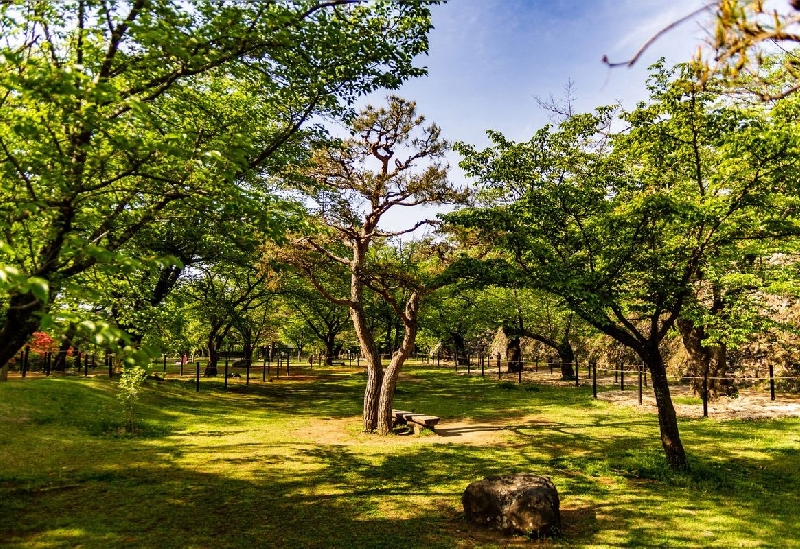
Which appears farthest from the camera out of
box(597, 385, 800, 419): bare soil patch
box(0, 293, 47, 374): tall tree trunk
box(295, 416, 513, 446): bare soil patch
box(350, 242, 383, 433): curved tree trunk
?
box(597, 385, 800, 419): bare soil patch

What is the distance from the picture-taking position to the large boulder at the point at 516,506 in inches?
292

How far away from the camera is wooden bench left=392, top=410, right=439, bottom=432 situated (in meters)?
16.0

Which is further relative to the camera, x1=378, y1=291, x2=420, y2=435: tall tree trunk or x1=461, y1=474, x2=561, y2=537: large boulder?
x1=378, y1=291, x2=420, y2=435: tall tree trunk

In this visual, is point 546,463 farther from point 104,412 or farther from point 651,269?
point 104,412

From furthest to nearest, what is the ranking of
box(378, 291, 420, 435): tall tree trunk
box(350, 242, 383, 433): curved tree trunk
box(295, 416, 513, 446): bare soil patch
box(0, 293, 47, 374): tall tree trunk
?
box(350, 242, 383, 433): curved tree trunk, box(378, 291, 420, 435): tall tree trunk, box(295, 416, 513, 446): bare soil patch, box(0, 293, 47, 374): tall tree trunk

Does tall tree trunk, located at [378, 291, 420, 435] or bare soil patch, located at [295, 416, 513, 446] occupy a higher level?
tall tree trunk, located at [378, 291, 420, 435]

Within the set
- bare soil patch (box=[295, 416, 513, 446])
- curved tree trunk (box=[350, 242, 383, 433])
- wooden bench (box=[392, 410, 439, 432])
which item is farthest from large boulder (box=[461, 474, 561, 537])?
curved tree trunk (box=[350, 242, 383, 433])

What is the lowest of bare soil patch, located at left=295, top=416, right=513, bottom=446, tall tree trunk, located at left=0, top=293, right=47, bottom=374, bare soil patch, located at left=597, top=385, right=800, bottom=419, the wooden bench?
bare soil patch, located at left=295, top=416, right=513, bottom=446

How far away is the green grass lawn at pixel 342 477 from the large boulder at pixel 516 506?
0.25 metres

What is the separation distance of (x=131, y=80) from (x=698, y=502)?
1227 cm

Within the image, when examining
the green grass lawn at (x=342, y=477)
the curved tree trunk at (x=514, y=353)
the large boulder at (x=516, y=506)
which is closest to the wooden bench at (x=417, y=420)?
the green grass lawn at (x=342, y=477)

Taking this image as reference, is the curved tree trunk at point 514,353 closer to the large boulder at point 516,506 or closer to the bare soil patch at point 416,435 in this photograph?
the bare soil patch at point 416,435

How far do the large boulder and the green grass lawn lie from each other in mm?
254

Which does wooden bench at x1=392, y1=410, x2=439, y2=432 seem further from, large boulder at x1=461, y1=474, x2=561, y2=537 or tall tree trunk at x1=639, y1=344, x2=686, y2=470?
large boulder at x1=461, y1=474, x2=561, y2=537
